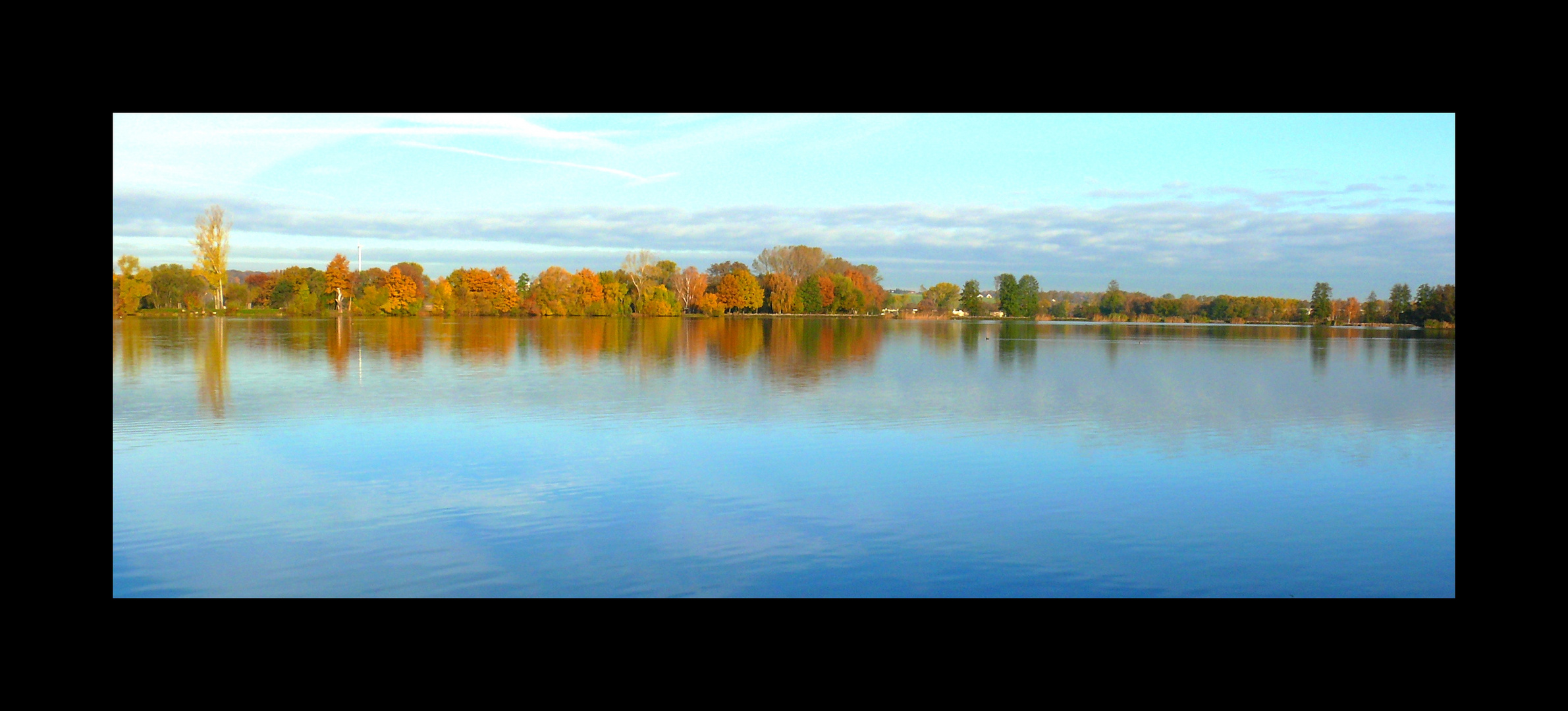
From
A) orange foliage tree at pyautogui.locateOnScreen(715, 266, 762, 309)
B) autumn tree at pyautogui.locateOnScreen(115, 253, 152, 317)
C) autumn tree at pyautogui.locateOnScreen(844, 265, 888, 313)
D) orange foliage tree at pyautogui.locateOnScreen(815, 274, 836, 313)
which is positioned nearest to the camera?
autumn tree at pyautogui.locateOnScreen(115, 253, 152, 317)

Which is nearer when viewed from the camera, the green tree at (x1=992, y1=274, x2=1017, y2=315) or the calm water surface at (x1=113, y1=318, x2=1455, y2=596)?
the calm water surface at (x1=113, y1=318, x2=1455, y2=596)

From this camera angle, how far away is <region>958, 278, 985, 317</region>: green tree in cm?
11181

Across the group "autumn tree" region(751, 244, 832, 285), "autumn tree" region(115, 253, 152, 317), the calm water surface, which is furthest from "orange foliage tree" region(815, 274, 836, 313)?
the calm water surface

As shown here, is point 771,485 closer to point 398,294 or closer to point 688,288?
point 398,294

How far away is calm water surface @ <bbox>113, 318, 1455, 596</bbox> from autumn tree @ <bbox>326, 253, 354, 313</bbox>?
62.4 meters

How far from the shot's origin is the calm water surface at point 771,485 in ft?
21.9

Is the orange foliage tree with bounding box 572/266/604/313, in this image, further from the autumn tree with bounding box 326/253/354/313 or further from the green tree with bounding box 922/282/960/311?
the green tree with bounding box 922/282/960/311

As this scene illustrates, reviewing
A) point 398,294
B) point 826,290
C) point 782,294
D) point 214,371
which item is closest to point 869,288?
point 826,290

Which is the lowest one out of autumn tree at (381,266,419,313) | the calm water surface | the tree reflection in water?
the calm water surface

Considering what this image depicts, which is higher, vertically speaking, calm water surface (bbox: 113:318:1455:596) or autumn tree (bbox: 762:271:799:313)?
autumn tree (bbox: 762:271:799:313)

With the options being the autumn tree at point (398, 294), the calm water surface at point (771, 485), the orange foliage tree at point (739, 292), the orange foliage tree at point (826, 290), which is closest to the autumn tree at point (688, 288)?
the orange foliage tree at point (739, 292)
